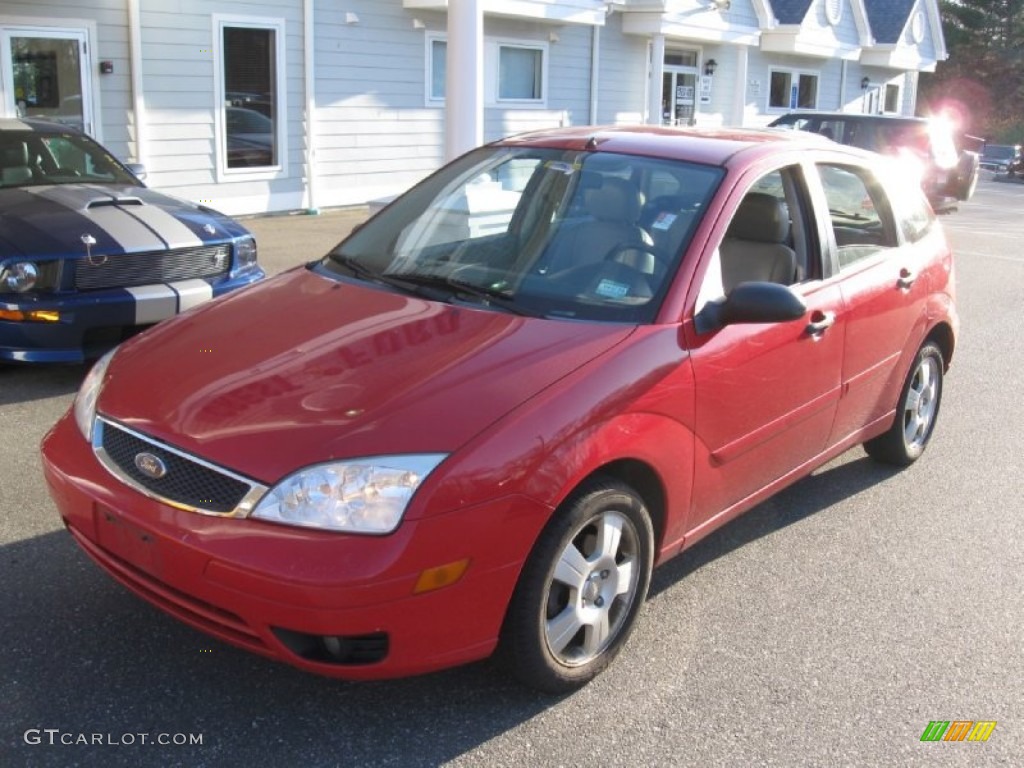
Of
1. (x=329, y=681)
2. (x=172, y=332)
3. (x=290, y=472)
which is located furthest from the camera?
(x=172, y=332)

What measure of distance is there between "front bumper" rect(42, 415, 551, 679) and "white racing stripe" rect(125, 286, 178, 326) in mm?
3111

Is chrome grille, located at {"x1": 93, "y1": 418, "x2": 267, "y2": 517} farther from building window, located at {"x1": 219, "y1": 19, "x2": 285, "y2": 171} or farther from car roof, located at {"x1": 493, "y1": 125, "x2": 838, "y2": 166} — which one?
building window, located at {"x1": 219, "y1": 19, "x2": 285, "y2": 171}

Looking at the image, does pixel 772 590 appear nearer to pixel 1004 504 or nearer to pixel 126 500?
pixel 1004 504

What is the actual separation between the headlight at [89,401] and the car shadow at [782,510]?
2030 millimetres

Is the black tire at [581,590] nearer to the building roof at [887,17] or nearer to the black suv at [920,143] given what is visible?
the black suv at [920,143]

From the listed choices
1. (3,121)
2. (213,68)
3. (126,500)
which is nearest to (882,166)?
(126,500)

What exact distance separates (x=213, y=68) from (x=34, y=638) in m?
10.7

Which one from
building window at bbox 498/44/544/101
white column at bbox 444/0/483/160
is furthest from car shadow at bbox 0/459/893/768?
building window at bbox 498/44/544/101

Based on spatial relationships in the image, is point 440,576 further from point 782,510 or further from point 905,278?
point 905,278

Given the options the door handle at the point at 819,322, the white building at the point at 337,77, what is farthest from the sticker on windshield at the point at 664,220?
the white building at the point at 337,77

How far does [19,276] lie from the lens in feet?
18.5

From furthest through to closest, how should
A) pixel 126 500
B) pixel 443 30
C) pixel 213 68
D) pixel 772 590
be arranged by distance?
pixel 443 30, pixel 213 68, pixel 772 590, pixel 126 500

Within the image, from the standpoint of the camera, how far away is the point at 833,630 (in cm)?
369

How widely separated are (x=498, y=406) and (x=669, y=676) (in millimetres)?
1120
